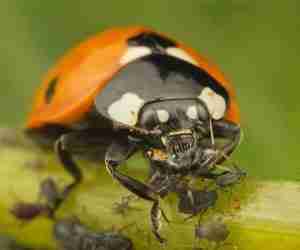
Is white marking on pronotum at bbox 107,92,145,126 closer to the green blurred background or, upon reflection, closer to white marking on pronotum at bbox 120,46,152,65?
white marking on pronotum at bbox 120,46,152,65

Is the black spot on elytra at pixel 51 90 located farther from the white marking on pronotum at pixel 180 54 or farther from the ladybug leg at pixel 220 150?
the ladybug leg at pixel 220 150

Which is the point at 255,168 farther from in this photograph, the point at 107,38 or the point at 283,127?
the point at 107,38

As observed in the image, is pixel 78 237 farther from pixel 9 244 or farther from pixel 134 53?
pixel 134 53

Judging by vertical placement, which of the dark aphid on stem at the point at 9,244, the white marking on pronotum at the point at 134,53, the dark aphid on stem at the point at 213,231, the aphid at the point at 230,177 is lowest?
the dark aphid on stem at the point at 9,244

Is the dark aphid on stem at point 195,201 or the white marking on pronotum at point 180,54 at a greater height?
the white marking on pronotum at point 180,54

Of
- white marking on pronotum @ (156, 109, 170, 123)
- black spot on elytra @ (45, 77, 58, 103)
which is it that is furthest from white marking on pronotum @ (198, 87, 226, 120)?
black spot on elytra @ (45, 77, 58, 103)

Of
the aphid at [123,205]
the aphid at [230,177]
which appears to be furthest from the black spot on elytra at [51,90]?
the aphid at [230,177]

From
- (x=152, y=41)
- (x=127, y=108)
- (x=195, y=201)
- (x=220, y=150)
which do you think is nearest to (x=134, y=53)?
(x=152, y=41)
